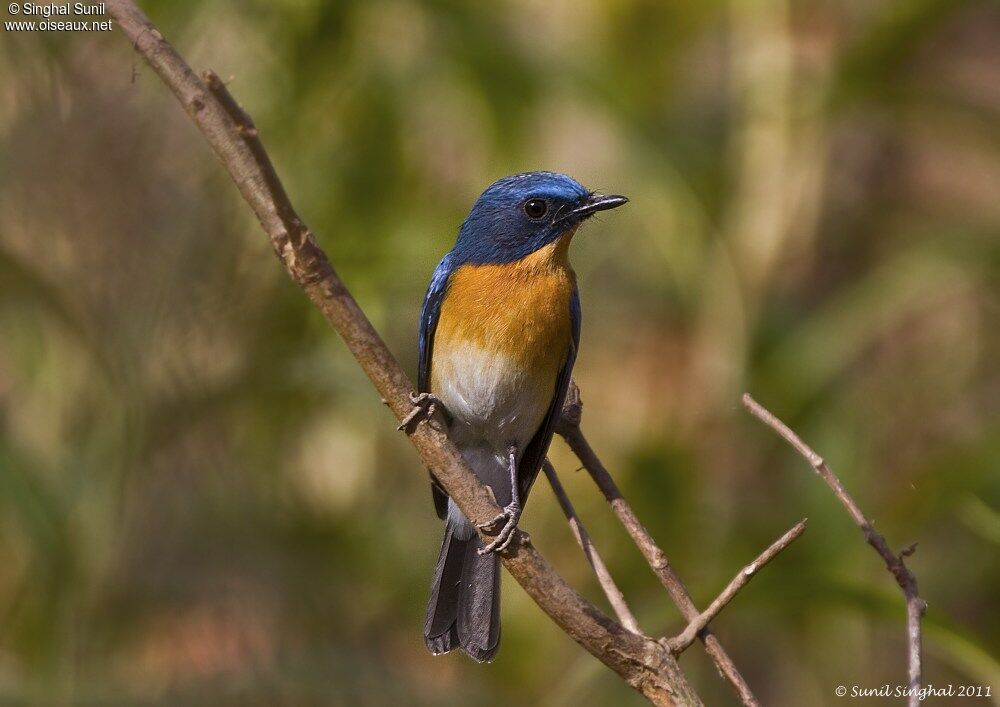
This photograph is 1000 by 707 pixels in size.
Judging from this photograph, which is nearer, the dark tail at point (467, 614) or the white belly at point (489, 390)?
the dark tail at point (467, 614)

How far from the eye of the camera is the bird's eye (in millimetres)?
3613

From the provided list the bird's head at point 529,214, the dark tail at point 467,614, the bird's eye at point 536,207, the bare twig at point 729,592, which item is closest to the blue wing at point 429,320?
the bird's head at point 529,214

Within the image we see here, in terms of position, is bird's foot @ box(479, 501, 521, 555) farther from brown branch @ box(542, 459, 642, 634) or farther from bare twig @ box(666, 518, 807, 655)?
bare twig @ box(666, 518, 807, 655)

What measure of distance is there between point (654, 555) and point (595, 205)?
1538mm

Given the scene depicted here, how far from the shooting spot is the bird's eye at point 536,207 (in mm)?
3613

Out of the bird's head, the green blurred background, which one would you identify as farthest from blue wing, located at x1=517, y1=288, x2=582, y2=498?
the green blurred background

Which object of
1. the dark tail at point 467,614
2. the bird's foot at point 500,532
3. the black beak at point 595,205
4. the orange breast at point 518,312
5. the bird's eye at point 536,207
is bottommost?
the dark tail at point 467,614

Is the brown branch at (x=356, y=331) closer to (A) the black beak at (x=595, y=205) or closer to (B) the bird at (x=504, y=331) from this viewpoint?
(B) the bird at (x=504, y=331)

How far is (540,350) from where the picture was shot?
11.5 feet

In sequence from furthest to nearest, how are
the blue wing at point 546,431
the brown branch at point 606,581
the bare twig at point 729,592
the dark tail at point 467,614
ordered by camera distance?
1. the blue wing at point 546,431
2. the dark tail at point 467,614
3. the brown branch at point 606,581
4. the bare twig at point 729,592

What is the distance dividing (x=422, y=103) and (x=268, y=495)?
1.81 metres

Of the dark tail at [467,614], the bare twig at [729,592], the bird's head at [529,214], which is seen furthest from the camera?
the bird's head at [529,214]

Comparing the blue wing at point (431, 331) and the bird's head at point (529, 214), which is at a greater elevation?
the bird's head at point (529, 214)

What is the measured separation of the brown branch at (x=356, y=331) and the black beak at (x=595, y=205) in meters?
1.35
